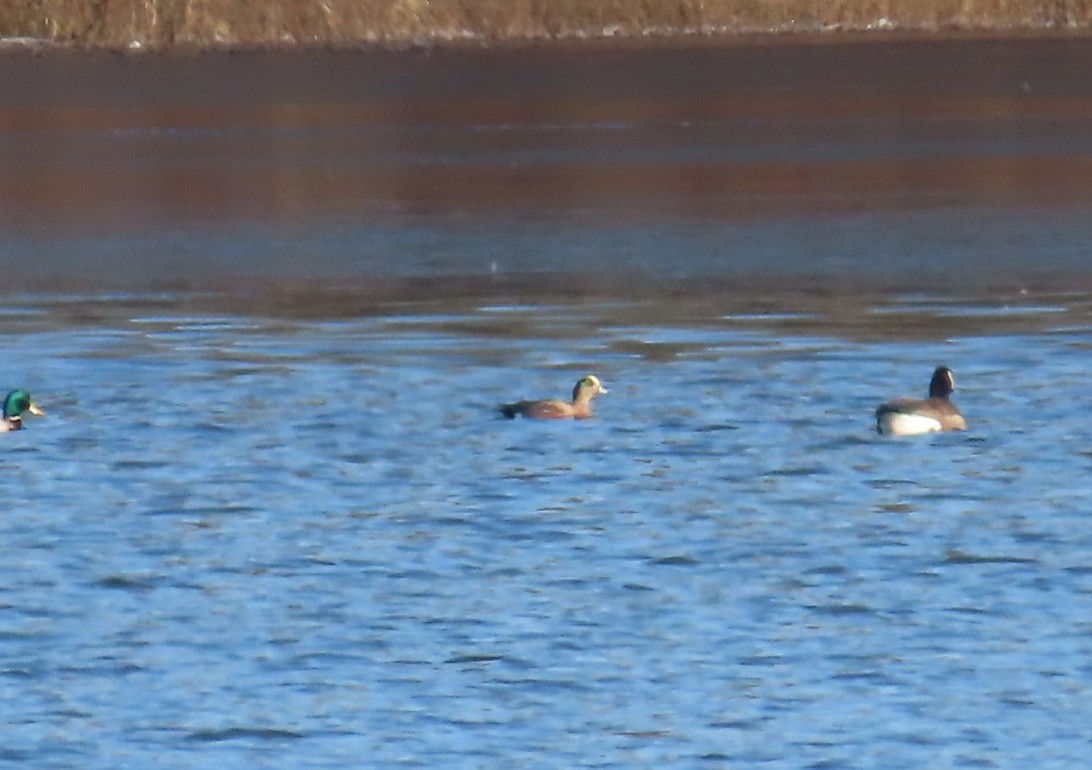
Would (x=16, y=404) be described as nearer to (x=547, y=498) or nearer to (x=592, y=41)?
(x=547, y=498)

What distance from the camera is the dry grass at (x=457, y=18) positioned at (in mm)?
53281

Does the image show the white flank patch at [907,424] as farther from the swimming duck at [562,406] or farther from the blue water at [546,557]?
the swimming duck at [562,406]

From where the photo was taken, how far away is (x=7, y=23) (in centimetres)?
5381

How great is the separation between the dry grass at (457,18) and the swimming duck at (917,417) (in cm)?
4123

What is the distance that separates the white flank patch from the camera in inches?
468

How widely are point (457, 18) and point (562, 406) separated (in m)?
43.4

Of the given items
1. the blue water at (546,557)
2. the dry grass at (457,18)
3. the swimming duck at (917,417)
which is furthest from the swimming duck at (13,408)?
the dry grass at (457,18)

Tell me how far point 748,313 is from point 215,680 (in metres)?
8.49

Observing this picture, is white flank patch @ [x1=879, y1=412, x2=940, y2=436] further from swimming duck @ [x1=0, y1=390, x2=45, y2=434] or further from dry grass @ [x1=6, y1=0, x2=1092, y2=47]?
dry grass @ [x1=6, y1=0, x2=1092, y2=47]

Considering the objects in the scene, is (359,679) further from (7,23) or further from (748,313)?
(7,23)

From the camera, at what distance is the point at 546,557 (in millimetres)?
9719

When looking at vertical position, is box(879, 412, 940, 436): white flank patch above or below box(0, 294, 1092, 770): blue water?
above

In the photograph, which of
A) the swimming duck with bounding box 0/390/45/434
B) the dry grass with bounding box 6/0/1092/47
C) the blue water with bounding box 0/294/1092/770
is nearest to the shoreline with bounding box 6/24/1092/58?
the dry grass with bounding box 6/0/1092/47

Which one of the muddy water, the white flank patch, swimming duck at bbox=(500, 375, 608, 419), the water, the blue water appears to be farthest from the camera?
the muddy water
